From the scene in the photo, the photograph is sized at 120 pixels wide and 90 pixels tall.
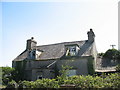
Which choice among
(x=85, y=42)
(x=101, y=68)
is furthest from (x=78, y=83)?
(x=85, y=42)

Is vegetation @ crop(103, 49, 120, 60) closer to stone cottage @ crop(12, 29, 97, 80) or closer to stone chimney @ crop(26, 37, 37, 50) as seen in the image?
stone cottage @ crop(12, 29, 97, 80)

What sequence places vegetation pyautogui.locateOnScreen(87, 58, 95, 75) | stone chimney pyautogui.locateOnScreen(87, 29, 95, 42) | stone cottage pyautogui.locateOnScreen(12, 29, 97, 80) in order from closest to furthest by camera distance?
vegetation pyautogui.locateOnScreen(87, 58, 95, 75) < stone cottage pyautogui.locateOnScreen(12, 29, 97, 80) < stone chimney pyautogui.locateOnScreen(87, 29, 95, 42)

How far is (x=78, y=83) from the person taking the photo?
29.9 feet

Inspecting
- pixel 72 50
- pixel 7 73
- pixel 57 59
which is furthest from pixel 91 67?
pixel 7 73

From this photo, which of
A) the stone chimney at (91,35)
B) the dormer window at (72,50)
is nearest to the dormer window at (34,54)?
the dormer window at (72,50)

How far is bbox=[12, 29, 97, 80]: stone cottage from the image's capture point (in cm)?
2014

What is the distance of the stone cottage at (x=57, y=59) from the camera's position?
20.1 m

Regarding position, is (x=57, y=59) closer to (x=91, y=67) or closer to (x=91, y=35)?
(x=91, y=67)

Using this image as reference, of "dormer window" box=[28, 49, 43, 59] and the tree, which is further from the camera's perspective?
"dormer window" box=[28, 49, 43, 59]

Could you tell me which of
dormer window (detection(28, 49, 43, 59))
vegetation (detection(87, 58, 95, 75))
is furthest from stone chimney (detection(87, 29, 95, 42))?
dormer window (detection(28, 49, 43, 59))

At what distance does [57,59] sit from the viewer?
2173 centimetres

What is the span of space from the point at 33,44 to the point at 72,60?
9098 millimetres

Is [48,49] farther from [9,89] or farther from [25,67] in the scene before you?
[9,89]

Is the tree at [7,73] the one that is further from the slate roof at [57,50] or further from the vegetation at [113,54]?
the vegetation at [113,54]
